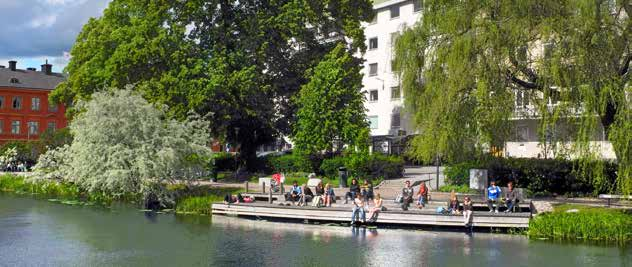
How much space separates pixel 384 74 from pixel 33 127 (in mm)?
55269

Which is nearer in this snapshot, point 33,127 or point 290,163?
point 290,163

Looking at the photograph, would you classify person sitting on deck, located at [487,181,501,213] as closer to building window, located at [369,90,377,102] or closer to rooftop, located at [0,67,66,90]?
building window, located at [369,90,377,102]

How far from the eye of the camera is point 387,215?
35406 millimetres

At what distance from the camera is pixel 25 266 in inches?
1000

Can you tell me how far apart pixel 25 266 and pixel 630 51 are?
26467 millimetres

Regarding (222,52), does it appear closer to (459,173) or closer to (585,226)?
(459,173)

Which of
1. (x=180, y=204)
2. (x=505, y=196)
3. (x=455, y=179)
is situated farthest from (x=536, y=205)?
(x=180, y=204)

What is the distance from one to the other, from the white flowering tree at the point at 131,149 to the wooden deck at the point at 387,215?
542cm

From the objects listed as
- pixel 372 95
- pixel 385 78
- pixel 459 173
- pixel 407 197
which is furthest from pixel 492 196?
pixel 372 95

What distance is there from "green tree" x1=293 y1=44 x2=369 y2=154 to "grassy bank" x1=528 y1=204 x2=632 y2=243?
59.1 ft

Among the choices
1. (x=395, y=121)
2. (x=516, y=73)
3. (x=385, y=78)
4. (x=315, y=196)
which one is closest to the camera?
(x=516, y=73)

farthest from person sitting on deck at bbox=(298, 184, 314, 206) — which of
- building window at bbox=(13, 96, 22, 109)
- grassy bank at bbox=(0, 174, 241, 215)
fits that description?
building window at bbox=(13, 96, 22, 109)

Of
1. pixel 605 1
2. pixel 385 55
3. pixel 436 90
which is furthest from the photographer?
pixel 385 55

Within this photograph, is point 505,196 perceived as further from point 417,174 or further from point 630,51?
point 417,174
